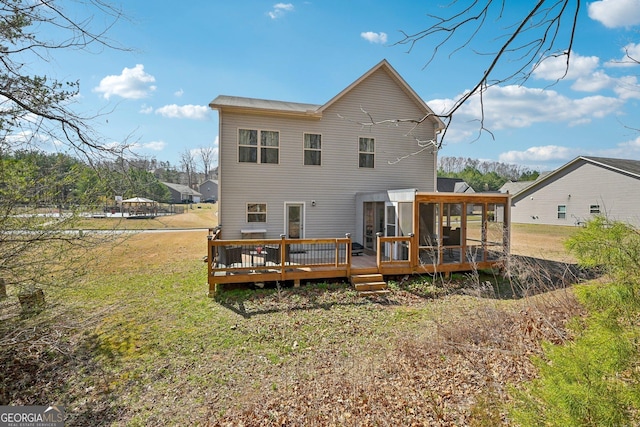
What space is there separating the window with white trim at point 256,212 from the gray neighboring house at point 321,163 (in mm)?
37

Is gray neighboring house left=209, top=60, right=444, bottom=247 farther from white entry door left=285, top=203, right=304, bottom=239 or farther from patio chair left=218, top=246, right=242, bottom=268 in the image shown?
patio chair left=218, top=246, right=242, bottom=268

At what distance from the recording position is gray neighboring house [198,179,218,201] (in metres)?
69.9

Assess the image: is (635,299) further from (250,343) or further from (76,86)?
(76,86)

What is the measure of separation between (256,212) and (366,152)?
5174 millimetres

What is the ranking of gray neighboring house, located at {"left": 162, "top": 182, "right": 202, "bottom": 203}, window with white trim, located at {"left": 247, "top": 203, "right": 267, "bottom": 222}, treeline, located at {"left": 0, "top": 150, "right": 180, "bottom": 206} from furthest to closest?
gray neighboring house, located at {"left": 162, "top": 182, "right": 202, "bottom": 203}
window with white trim, located at {"left": 247, "top": 203, "right": 267, "bottom": 222}
treeline, located at {"left": 0, "top": 150, "right": 180, "bottom": 206}

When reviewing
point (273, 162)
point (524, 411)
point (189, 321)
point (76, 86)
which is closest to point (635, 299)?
point (524, 411)

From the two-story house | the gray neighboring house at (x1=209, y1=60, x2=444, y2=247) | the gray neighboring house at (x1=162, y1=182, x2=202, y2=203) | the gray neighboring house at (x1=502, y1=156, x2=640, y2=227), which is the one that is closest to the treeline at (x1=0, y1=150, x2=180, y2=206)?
the two-story house

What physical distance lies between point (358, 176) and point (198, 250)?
9.57m

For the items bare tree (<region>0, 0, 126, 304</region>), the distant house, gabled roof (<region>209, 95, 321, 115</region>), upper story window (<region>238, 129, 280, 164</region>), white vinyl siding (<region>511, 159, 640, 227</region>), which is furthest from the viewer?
the distant house

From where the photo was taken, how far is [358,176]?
494 inches

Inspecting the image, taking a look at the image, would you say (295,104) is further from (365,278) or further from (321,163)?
(365,278)

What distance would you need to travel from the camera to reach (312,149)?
472 inches

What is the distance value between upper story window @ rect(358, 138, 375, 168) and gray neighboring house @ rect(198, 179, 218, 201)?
62282mm

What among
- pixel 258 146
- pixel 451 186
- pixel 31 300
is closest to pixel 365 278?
pixel 258 146
